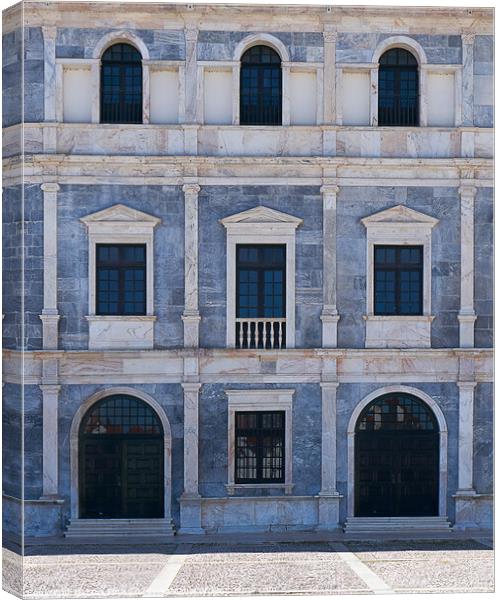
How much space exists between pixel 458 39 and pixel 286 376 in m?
6.62

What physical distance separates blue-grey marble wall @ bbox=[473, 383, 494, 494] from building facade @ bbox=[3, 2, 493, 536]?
0.04m

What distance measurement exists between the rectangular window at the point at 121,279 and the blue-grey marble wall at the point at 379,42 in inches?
193

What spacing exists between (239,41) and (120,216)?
365cm

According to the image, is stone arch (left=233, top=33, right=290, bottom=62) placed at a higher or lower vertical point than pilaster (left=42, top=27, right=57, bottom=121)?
higher

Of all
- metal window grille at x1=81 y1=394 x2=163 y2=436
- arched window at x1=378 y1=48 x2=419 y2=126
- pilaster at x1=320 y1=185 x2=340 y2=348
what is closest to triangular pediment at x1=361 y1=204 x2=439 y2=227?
pilaster at x1=320 y1=185 x2=340 y2=348

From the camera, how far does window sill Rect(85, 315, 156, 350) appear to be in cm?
1850

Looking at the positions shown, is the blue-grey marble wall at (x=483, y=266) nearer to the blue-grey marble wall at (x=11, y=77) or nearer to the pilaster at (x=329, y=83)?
the pilaster at (x=329, y=83)

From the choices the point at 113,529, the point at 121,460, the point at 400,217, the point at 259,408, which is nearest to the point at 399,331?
the point at 400,217

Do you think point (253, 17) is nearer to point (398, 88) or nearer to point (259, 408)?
point (398, 88)

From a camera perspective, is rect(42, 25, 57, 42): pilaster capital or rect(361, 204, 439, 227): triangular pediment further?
rect(361, 204, 439, 227): triangular pediment

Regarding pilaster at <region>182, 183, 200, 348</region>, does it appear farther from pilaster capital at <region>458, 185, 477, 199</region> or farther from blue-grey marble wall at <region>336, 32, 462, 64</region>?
pilaster capital at <region>458, 185, 477, 199</region>

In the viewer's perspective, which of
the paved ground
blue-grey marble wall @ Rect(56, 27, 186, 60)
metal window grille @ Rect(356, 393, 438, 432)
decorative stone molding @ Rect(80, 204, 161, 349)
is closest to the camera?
the paved ground

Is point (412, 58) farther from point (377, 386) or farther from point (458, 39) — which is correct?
point (377, 386)

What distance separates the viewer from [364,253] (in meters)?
18.9
